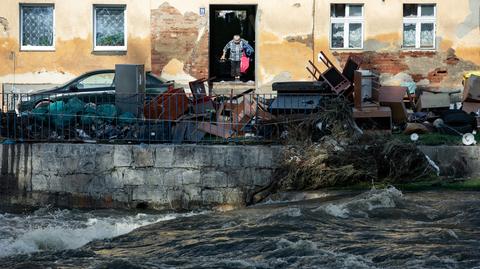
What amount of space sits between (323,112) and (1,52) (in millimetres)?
13292

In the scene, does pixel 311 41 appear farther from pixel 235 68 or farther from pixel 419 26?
pixel 419 26

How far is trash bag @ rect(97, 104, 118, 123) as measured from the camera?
52.6 feet

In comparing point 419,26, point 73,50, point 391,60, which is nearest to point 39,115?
point 73,50

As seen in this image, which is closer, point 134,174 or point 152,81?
point 134,174

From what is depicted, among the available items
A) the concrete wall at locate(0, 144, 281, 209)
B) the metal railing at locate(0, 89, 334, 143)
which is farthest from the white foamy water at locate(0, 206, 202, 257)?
the metal railing at locate(0, 89, 334, 143)

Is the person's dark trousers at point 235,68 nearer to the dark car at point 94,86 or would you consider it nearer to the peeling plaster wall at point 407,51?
the peeling plaster wall at point 407,51

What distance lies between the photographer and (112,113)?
16156 millimetres

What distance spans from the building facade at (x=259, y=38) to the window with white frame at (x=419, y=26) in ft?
0.10

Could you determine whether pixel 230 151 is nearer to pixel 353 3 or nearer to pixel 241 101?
pixel 241 101

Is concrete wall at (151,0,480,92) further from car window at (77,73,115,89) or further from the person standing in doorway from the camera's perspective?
car window at (77,73,115,89)

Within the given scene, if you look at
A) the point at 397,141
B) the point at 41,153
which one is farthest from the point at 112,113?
the point at 397,141

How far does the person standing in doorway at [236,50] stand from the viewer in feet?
86.1

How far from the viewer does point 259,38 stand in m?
25.9

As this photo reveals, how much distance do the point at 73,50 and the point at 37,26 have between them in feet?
4.46
